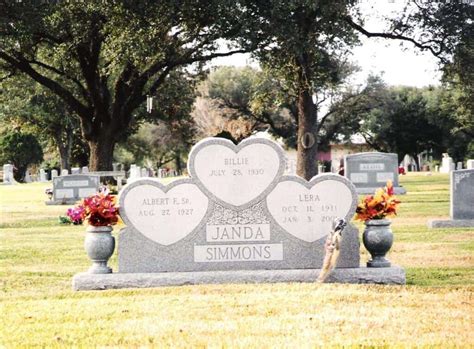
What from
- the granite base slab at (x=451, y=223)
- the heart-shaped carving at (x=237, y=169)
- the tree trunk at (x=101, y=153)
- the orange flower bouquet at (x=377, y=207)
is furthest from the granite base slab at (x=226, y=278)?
the tree trunk at (x=101, y=153)

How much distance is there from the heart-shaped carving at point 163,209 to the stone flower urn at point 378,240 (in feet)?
6.58

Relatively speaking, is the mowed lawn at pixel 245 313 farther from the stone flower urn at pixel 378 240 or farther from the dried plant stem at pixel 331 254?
the stone flower urn at pixel 378 240

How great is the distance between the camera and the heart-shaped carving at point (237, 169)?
10133 mm

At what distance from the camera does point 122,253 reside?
1010 cm

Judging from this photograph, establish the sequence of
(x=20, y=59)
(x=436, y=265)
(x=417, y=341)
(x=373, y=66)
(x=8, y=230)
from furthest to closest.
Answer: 1. (x=373, y=66)
2. (x=20, y=59)
3. (x=8, y=230)
4. (x=436, y=265)
5. (x=417, y=341)

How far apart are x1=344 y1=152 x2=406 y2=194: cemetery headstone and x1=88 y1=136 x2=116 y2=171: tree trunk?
33.1 ft

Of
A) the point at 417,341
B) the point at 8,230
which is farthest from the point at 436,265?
the point at 8,230

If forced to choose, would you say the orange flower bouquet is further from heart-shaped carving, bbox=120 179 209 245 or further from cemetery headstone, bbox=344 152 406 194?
cemetery headstone, bbox=344 152 406 194

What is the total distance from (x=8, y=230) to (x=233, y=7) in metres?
10.4

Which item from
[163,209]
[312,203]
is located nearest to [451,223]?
[312,203]

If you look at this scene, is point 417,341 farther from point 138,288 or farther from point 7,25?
point 7,25

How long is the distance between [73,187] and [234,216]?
2218 centimetres

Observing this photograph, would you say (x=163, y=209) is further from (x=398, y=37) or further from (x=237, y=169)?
(x=398, y=37)

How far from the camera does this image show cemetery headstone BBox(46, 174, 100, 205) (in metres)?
31.2
